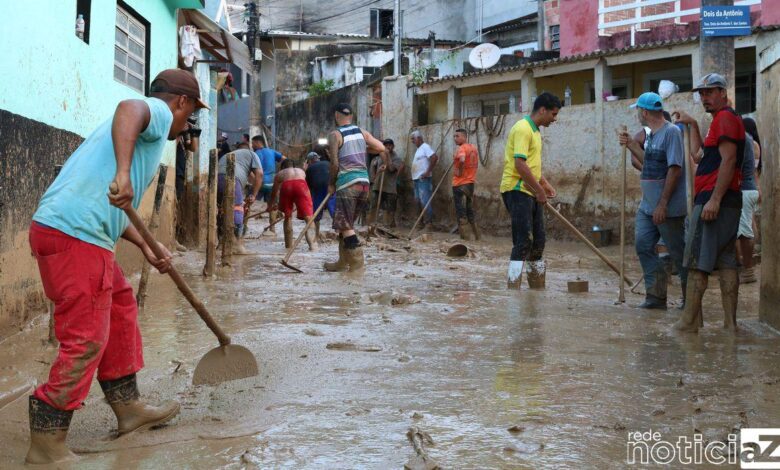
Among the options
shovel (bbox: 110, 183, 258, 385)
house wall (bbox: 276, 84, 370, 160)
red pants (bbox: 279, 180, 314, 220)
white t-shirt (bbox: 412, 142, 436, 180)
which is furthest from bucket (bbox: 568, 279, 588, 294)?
house wall (bbox: 276, 84, 370, 160)

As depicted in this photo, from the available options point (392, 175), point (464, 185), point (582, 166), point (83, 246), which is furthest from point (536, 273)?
point (392, 175)

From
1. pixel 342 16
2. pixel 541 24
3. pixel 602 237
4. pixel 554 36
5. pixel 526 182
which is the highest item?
pixel 342 16

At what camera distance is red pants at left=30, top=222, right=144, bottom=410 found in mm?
2986

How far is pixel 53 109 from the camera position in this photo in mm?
6434

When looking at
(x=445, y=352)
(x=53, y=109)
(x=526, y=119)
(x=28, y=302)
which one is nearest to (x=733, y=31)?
(x=526, y=119)

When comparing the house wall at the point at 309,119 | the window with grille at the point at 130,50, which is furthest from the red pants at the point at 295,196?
the house wall at the point at 309,119

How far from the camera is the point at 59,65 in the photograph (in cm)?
657

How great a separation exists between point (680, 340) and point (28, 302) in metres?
4.38

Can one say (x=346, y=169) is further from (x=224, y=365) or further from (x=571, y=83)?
(x=571, y=83)

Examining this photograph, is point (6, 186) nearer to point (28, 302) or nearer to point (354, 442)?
point (28, 302)

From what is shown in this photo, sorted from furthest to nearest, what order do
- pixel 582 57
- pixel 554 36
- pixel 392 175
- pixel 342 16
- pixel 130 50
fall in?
pixel 342 16 → pixel 554 36 → pixel 392 175 → pixel 582 57 → pixel 130 50

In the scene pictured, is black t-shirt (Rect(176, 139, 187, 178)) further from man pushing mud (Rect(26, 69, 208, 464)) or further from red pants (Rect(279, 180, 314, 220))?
man pushing mud (Rect(26, 69, 208, 464))

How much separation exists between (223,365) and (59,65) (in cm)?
365

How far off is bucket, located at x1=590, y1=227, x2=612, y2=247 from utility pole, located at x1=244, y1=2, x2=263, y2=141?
68.5 ft
